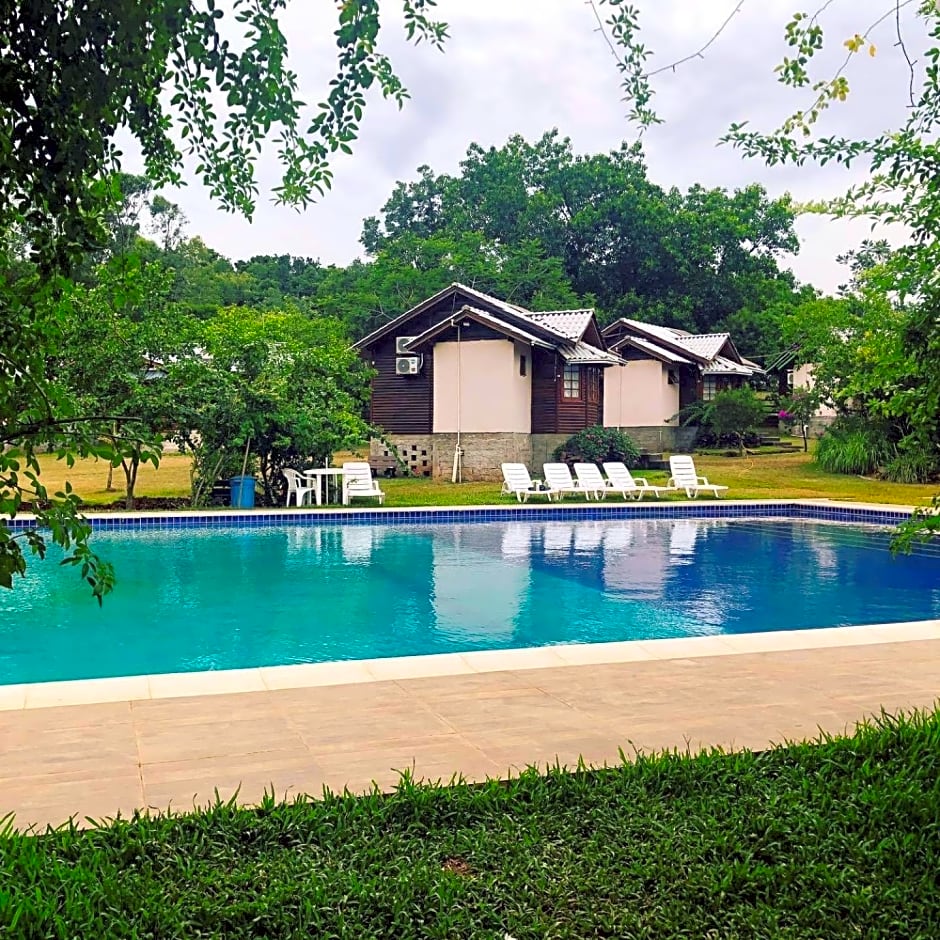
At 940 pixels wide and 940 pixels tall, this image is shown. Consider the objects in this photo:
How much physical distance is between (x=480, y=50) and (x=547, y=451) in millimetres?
23495

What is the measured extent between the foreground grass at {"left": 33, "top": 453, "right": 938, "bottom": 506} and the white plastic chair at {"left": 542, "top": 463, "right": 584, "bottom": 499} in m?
0.91

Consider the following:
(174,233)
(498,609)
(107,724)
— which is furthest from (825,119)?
(174,233)

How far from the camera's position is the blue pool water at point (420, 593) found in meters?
8.36

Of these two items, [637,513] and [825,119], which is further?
[637,513]

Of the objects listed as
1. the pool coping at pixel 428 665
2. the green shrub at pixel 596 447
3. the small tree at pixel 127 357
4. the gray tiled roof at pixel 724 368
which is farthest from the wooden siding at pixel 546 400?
the pool coping at pixel 428 665

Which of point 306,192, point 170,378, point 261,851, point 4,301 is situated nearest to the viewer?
point 4,301

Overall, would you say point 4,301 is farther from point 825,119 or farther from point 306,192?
point 825,119

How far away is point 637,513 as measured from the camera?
18297 millimetres

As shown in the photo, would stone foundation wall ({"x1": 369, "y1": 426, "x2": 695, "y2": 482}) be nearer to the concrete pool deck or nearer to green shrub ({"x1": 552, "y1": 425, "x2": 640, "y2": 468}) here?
green shrub ({"x1": 552, "y1": 425, "x2": 640, "y2": 468})

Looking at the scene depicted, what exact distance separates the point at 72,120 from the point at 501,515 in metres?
15.8

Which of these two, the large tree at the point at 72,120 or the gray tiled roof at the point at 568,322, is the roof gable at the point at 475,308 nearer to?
the gray tiled roof at the point at 568,322

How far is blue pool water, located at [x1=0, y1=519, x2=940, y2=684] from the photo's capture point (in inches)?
329

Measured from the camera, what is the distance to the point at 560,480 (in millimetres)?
20203

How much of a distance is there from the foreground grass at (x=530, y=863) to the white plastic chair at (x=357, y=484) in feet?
47.5
